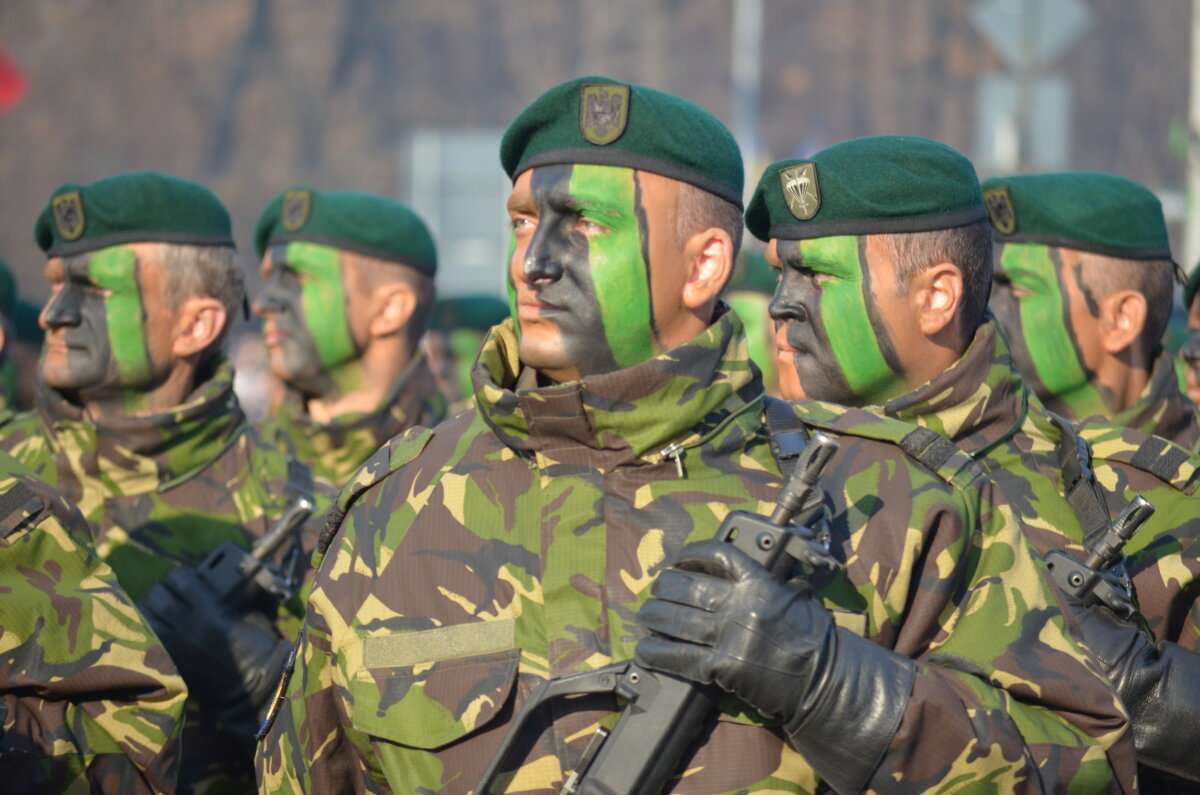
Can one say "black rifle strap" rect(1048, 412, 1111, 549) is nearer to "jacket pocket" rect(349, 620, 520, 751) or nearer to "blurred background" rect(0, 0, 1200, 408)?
"jacket pocket" rect(349, 620, 520, 751)

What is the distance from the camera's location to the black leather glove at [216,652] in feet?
13.4

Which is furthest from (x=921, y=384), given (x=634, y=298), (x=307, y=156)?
(x=307, y=156)

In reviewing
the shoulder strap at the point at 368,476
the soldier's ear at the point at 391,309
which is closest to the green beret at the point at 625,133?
the shoulder strap at the point at 368,476

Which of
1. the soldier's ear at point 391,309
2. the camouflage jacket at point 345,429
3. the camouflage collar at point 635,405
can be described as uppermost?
the camouflage collar at point 635,405

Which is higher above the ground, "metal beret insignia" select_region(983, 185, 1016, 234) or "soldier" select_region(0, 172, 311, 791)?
"metal beret insignia" select_region(983, 185, 1016, 234)

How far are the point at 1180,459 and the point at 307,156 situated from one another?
30965 mm

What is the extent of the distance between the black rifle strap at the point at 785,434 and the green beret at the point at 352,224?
151 inches

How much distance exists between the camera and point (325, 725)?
279 cm

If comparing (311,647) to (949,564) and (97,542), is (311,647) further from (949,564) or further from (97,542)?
(97,542)

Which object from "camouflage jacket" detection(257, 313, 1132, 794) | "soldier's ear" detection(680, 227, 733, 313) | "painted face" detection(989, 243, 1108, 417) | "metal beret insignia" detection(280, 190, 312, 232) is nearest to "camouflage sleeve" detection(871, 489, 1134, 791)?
"camouflage jacket" detection(257, 313, 1132, 794)

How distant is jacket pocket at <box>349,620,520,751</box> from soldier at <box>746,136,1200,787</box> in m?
1.38

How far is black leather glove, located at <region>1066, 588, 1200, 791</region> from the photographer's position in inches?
128

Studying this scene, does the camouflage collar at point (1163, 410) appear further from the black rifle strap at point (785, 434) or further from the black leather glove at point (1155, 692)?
the black rifle strap at point (785, 434)

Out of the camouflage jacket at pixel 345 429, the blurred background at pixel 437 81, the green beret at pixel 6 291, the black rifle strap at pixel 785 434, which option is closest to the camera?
the black rifle strap at pixel 785 434
